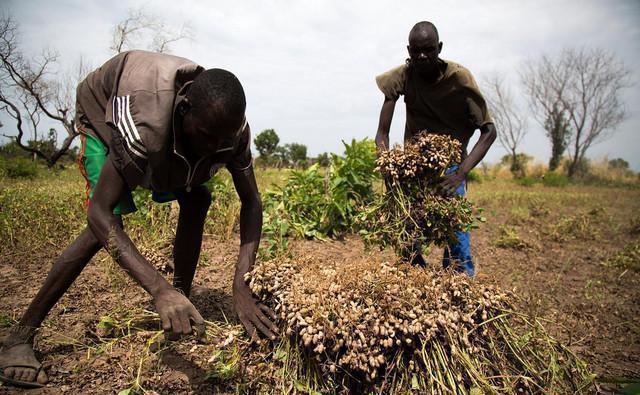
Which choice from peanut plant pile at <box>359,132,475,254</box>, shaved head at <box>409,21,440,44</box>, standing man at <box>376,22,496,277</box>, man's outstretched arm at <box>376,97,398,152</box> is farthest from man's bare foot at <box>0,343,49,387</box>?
shaved head at <box>409,21,440,44</box>

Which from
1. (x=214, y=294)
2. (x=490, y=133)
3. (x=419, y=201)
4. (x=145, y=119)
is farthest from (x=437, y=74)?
(x=214, y=294)

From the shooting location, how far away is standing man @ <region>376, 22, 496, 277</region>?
114 inches

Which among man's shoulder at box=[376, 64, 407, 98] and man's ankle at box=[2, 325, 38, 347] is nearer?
man's ankle at box=[2, 325, 38, 347]

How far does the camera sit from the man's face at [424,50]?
9.34 ft

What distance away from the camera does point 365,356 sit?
1.74m

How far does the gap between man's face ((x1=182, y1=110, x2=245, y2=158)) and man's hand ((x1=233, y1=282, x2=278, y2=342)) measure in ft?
2.26

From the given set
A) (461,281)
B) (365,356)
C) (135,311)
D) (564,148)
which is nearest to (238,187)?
(135,311)

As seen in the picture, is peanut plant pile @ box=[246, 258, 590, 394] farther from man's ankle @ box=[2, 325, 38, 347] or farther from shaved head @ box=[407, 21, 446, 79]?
shaved head @ box=[407, 21, 446, 79]

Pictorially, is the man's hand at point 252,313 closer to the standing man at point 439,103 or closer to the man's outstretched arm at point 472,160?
the standing man at point 439,103

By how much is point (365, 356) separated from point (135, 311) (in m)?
1.31

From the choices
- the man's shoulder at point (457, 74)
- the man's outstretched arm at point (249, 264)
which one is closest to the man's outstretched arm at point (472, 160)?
the man's shoulder at point (457, 74)

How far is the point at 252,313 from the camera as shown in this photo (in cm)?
199

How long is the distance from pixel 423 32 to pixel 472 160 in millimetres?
966

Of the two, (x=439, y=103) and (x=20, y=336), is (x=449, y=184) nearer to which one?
(x=439, y=103)
